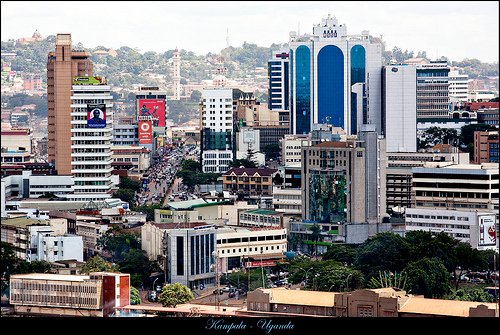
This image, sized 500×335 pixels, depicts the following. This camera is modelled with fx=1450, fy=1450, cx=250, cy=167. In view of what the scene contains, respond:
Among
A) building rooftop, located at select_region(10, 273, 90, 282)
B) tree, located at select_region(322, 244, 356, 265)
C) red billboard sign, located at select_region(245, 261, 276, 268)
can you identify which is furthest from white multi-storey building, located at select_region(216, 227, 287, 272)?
building rooftop, located at select_region(10, 273, 90, 282)

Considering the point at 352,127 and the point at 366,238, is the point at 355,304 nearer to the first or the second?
the point at 366,238

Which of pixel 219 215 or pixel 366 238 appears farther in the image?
pixel 219 215

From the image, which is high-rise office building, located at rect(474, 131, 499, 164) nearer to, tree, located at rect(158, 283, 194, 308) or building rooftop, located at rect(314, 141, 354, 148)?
building rooftop, located at rect(314, 141, 354, 148)

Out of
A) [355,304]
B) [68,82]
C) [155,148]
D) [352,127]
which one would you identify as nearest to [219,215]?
[68,82]

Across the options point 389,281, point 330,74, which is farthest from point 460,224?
point 330,74

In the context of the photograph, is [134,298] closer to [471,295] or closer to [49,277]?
[49,277]

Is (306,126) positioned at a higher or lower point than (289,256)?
higher
